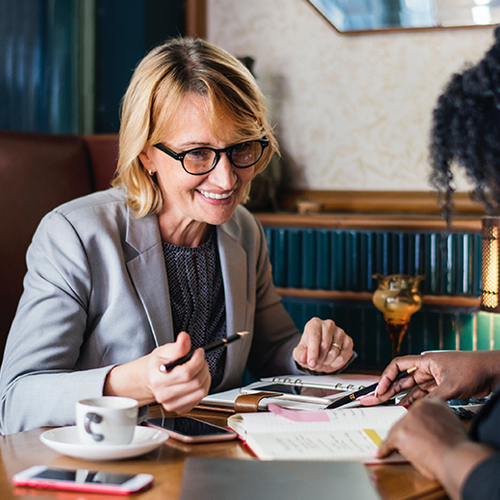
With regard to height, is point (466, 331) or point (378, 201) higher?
point (378, 201)

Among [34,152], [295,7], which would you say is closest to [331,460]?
[34,152]

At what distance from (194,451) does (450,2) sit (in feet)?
6.11

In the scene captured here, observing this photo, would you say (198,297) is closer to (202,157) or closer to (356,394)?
(202,157)

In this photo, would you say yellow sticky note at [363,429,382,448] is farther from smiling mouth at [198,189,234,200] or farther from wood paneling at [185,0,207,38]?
wood paneling at [185,0,207,38]

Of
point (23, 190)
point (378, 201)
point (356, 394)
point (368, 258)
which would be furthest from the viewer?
point (378, 201)

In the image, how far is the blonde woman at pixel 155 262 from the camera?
3.91ft

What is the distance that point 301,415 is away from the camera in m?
1.01

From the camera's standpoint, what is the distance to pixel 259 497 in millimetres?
723

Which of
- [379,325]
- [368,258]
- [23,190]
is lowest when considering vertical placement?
[379,325]

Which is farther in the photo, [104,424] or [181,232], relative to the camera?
[181,232]

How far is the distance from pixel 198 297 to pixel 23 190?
0.61 metres

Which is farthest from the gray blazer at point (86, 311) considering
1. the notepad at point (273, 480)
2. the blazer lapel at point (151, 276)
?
the notepad at point (273, 480)

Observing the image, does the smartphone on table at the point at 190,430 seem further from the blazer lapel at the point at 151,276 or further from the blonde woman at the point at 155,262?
the blazer lapel at the point at 151,276

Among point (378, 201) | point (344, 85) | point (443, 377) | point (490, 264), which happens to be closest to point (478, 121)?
point (443, 377)
